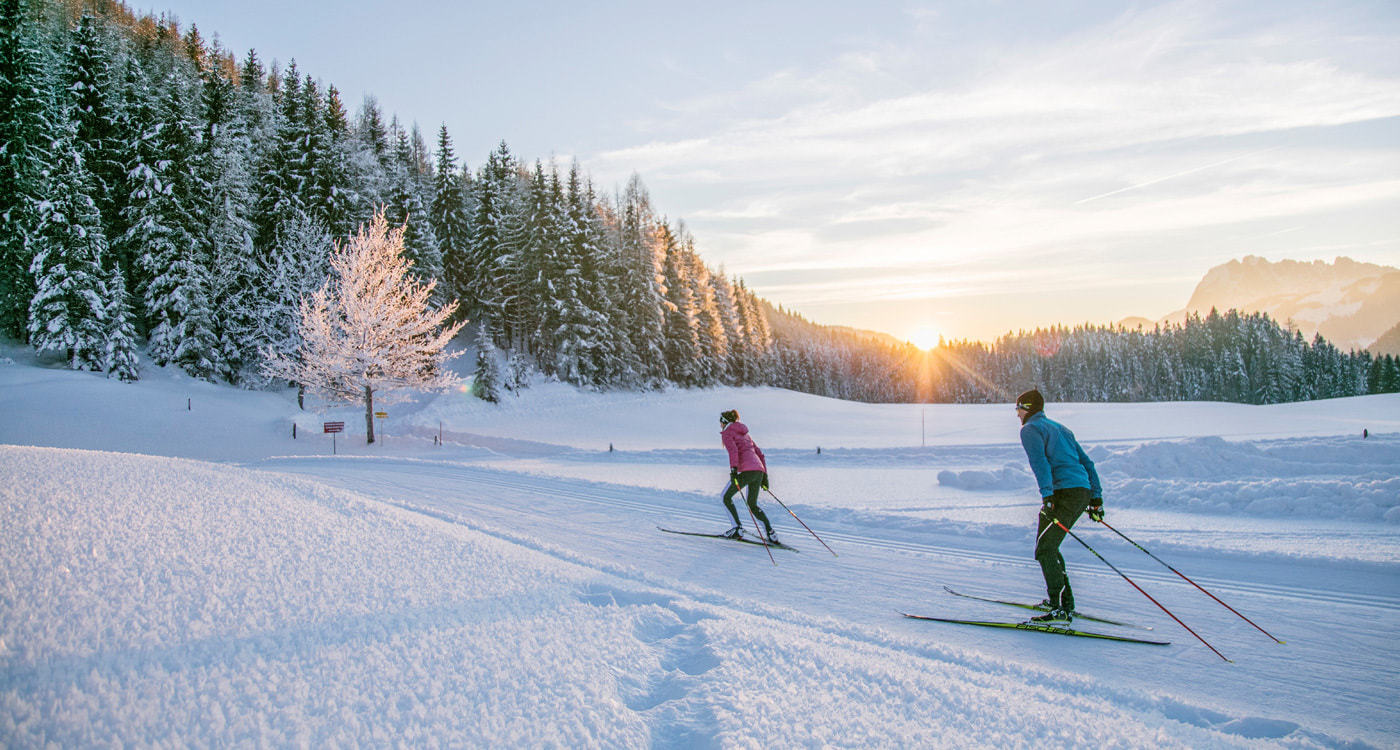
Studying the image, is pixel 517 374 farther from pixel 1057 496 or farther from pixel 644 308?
pixel 1057 496

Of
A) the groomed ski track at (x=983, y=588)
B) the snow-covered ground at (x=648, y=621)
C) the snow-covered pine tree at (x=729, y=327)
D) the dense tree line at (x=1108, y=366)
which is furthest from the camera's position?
the dense tree line at (x=1108, y=366)

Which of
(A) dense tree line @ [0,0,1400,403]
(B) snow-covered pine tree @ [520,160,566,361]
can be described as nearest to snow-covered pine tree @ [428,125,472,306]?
(A) dense tree line @ [0,0,1400,403]

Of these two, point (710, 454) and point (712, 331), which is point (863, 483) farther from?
point (712, 331)

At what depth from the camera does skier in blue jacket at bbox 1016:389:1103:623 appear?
571cm

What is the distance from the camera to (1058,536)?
18.8ft

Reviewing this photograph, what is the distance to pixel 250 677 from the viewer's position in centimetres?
288

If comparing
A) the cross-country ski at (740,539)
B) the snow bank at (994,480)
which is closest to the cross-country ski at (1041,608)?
the cross-country ski at (740,539)

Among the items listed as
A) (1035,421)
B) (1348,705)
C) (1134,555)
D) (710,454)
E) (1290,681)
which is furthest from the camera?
(710,454)

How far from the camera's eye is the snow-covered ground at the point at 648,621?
9.43 feet

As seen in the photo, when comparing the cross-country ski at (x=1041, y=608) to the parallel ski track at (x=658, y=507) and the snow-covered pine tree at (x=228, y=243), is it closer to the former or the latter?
the parallel ski track at (x=658, y=507)

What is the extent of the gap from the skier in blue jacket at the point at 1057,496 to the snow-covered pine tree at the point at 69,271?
38339mm

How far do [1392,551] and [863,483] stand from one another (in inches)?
360

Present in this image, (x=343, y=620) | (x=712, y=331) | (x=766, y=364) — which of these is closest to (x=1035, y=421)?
(x=343, y=620)

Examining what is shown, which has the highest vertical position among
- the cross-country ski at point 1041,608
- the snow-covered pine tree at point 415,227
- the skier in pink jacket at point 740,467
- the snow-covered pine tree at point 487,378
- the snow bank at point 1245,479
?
the snow-covered pine tree at point 415,227
